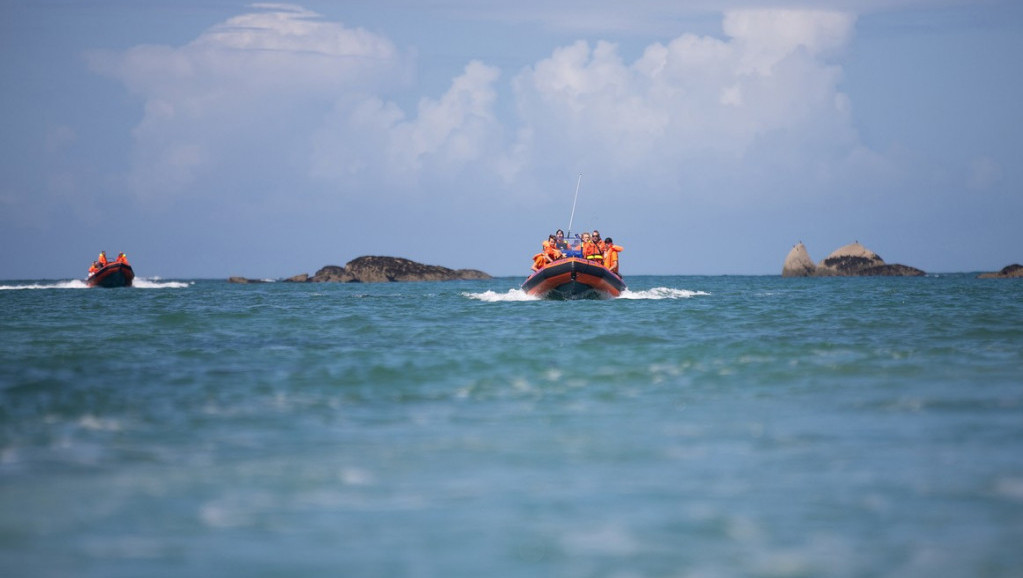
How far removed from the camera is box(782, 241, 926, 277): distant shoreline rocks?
133625 millimetres

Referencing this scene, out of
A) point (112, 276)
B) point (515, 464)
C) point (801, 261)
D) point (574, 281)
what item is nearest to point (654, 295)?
point (574, 281)

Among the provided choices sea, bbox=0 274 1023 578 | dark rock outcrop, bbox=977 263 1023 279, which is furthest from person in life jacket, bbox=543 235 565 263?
dark rock outcrop, bbox=977 263 1023 279

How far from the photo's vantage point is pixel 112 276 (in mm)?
68875

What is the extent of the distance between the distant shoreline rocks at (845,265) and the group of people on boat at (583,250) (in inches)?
3996

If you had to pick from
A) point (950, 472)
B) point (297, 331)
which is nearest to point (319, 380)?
point (950, 472)

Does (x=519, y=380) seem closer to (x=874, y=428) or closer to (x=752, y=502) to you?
(x=874, y=428)

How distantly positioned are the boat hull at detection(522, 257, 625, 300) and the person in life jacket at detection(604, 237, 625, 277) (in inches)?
14.8

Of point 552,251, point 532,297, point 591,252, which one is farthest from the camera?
point 532,297

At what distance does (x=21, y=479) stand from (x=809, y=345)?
14.9 meters

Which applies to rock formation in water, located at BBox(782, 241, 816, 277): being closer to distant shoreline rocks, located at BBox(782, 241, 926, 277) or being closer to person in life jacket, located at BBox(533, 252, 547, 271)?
distant shoreline rocks, located at BBox(782, 241, 926, 277)

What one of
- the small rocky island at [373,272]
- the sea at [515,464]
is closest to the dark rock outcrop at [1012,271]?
the small rocky island at [373,272]

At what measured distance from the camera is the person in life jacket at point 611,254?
36812 millimetres

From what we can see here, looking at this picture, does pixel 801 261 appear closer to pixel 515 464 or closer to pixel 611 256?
pixel 611 256

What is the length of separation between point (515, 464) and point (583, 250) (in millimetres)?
28165
